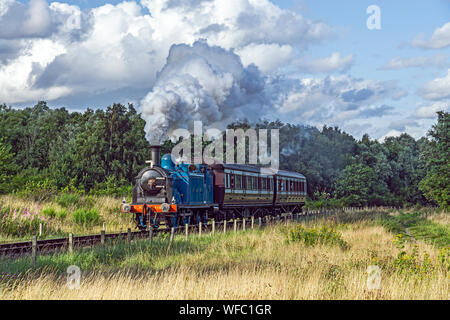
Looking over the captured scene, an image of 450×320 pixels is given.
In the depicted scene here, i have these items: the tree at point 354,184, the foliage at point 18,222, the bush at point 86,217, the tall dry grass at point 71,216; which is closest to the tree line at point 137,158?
the tree at point 354,184

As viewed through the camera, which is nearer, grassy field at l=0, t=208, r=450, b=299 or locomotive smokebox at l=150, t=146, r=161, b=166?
grassy field at l=0, t=208, r=450, b=299

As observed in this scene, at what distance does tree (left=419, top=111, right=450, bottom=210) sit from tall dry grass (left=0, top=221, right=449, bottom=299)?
107 feet

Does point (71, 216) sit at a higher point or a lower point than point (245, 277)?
higher

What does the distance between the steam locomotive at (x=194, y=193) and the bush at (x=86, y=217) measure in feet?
5.64

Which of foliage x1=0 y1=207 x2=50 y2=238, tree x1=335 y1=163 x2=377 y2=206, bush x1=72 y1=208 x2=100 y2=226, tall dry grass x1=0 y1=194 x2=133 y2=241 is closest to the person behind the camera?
foliage x1=0 y1=207 x2=50 y2=238

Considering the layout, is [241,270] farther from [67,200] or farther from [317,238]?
[67,200]

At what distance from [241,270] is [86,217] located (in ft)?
43.1

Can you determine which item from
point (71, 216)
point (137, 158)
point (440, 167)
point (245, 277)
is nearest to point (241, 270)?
point (245, 277)

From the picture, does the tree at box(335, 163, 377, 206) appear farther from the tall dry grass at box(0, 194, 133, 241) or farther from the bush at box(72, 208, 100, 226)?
the bush at box(72, 208, 100, 226)

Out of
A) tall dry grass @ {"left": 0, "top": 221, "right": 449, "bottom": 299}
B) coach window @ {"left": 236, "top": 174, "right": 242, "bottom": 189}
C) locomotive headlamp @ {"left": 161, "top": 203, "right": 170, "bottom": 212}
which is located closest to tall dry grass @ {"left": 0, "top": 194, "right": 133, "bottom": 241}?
locomotive headlamp @ {"left": 161, "top": 203, "right": 170, "bottom": 212}

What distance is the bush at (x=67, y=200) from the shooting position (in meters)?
26.0

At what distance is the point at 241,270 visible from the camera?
40.7 ft

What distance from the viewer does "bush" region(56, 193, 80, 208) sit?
25984 mm

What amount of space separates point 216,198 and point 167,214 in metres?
4.24
